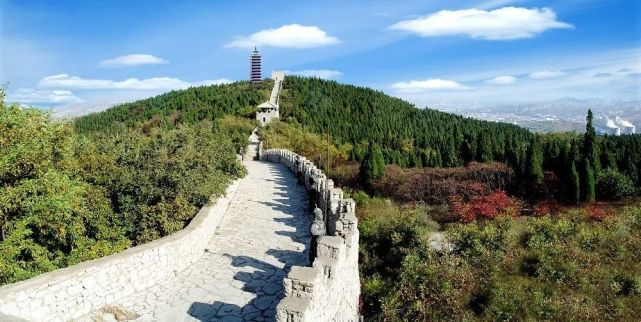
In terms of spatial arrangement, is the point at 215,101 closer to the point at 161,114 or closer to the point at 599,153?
the point at 161,114

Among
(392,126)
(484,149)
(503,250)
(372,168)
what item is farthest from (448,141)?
(503,250)

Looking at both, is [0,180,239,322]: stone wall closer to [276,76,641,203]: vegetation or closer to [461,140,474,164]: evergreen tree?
[276,76,641,203]: vegetation

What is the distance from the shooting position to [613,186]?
25922 mm

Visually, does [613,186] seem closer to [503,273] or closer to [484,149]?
[484,149]

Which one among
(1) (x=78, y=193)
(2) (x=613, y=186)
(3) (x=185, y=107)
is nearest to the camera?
(1) (x=78, y=193)

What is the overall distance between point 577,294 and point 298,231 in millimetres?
7077

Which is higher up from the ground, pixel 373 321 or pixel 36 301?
pixel 36 301

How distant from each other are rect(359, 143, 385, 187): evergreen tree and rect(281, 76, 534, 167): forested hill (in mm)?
8054

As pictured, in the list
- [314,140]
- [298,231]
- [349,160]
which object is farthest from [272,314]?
[314,140]

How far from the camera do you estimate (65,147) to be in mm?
11047

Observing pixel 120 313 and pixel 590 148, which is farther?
pixel 590 148

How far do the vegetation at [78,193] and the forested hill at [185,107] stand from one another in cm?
4852

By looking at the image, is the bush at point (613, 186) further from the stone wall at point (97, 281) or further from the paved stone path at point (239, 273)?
the stone wall at point (97, 281)

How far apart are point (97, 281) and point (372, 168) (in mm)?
23777
